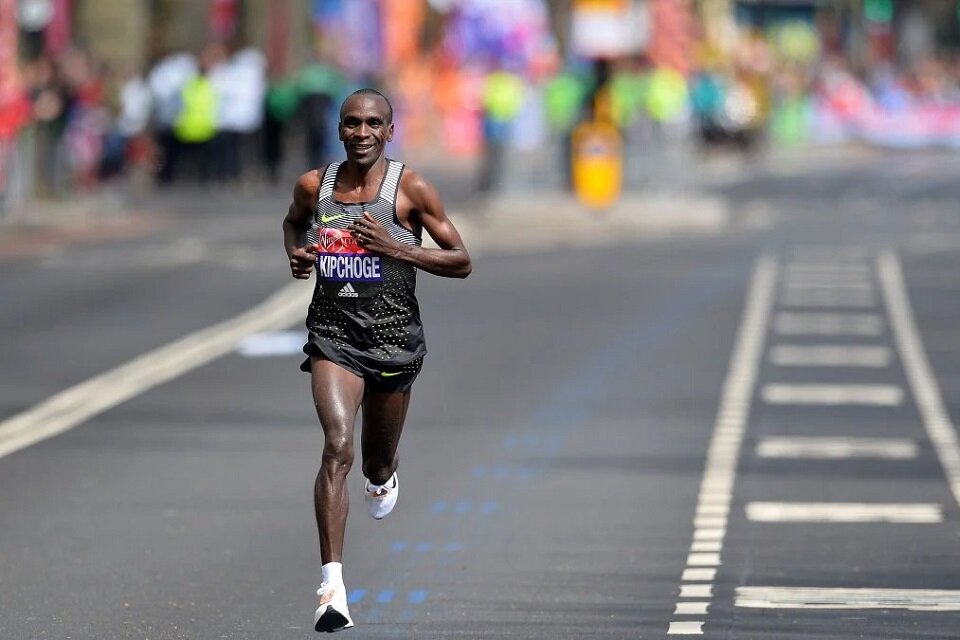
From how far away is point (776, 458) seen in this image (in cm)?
1456

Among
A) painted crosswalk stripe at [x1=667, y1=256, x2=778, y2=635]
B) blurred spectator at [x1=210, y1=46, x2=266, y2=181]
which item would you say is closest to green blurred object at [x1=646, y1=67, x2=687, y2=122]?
blurred spectator at [x1=210, y1=46, x2=266, y2=181]

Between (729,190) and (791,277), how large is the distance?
20.8 metres

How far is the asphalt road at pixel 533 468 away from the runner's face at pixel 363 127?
1559 mm

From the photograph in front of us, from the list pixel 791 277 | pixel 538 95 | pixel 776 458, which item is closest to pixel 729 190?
pixel 538 95

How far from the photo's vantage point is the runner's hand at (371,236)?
899 cm

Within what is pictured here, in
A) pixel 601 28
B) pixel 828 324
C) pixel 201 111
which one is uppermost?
pixel 601 28

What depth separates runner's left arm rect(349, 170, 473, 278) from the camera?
9.00 meters

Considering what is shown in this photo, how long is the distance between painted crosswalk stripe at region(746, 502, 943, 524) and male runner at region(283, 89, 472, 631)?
3276 millimetres

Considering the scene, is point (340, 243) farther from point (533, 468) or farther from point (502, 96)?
point (502, 96)

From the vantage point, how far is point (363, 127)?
9.05 metres

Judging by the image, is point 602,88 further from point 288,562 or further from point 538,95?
point 288,562

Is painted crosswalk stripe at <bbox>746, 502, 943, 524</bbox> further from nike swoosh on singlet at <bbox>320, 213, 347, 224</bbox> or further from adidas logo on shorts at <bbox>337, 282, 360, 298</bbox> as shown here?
nike swoosh on singlet at <bbox>320, 213, 347, 224</bbox>

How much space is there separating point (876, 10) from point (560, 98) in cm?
5638

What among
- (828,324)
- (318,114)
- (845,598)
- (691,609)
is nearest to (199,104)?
(318,114)
